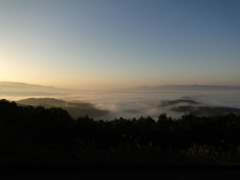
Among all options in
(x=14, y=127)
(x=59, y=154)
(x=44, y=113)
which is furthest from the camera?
(x=44, y=113)

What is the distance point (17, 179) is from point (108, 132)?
6564mm

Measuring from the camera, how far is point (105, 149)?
892 centimetres

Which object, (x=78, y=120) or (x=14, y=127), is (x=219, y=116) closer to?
(x=78, y=120)

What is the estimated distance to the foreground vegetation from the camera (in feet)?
23.0

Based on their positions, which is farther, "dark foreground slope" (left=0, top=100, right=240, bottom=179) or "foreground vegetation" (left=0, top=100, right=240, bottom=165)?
"foreground vegetation" (left=0, top=100, right=240, bottom=165)

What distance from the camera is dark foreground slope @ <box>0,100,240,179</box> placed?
5.97 meters

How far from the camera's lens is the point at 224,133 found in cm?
1372

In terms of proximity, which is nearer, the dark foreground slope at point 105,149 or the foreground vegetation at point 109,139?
the dark foreground slope at point 105,149

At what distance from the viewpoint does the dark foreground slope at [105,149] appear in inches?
235

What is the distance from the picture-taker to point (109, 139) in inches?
433

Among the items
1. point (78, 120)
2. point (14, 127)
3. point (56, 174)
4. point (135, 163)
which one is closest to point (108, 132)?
point (78, 120)

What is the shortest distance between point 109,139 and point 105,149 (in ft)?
6.80

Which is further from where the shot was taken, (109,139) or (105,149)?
(109,139)

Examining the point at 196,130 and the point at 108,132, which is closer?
the point at 108,132
